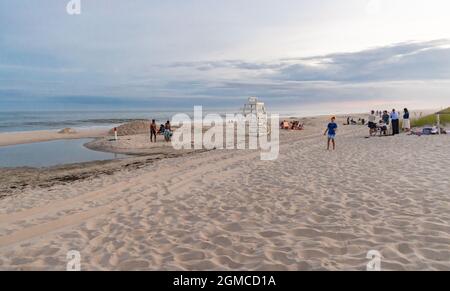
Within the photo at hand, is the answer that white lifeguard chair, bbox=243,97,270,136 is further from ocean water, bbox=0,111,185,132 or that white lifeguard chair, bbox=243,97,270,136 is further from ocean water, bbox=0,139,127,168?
ocean water, bbox=0,111,185,132

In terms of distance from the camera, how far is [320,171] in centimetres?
1166

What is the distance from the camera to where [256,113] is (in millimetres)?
29438

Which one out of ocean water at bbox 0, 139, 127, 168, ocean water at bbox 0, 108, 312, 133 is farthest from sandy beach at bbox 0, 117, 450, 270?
ocean water at bbox 0, 108, 312, 133

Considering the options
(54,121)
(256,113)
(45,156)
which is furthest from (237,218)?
(54,121)

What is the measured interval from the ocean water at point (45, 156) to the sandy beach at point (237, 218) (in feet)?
17.6

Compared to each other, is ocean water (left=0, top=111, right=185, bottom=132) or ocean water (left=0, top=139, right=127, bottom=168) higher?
ocean water (left=0, top=111, right=185, bottom=132)

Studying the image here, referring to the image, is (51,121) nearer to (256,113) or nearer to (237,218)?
(256,113)

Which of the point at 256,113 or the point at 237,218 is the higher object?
the point at 256,113

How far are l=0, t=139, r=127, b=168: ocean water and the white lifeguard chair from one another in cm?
1304

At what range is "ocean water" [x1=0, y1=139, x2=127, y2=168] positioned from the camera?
17.8 meters

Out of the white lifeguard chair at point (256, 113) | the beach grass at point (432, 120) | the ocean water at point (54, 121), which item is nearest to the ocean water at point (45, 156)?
the white lifeguard chair at point (256, 113)

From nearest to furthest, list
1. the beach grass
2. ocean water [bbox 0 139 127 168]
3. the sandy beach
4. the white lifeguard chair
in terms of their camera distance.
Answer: the sandy beach
ocean water [bbox 0 139 127 168]
the beach grass
the white lifeguard chair

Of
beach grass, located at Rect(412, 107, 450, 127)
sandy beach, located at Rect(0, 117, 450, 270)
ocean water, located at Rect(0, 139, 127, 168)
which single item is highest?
beach grass, located at Rect(412, 107, 450, 127)

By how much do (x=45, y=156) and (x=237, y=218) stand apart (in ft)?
56.4
